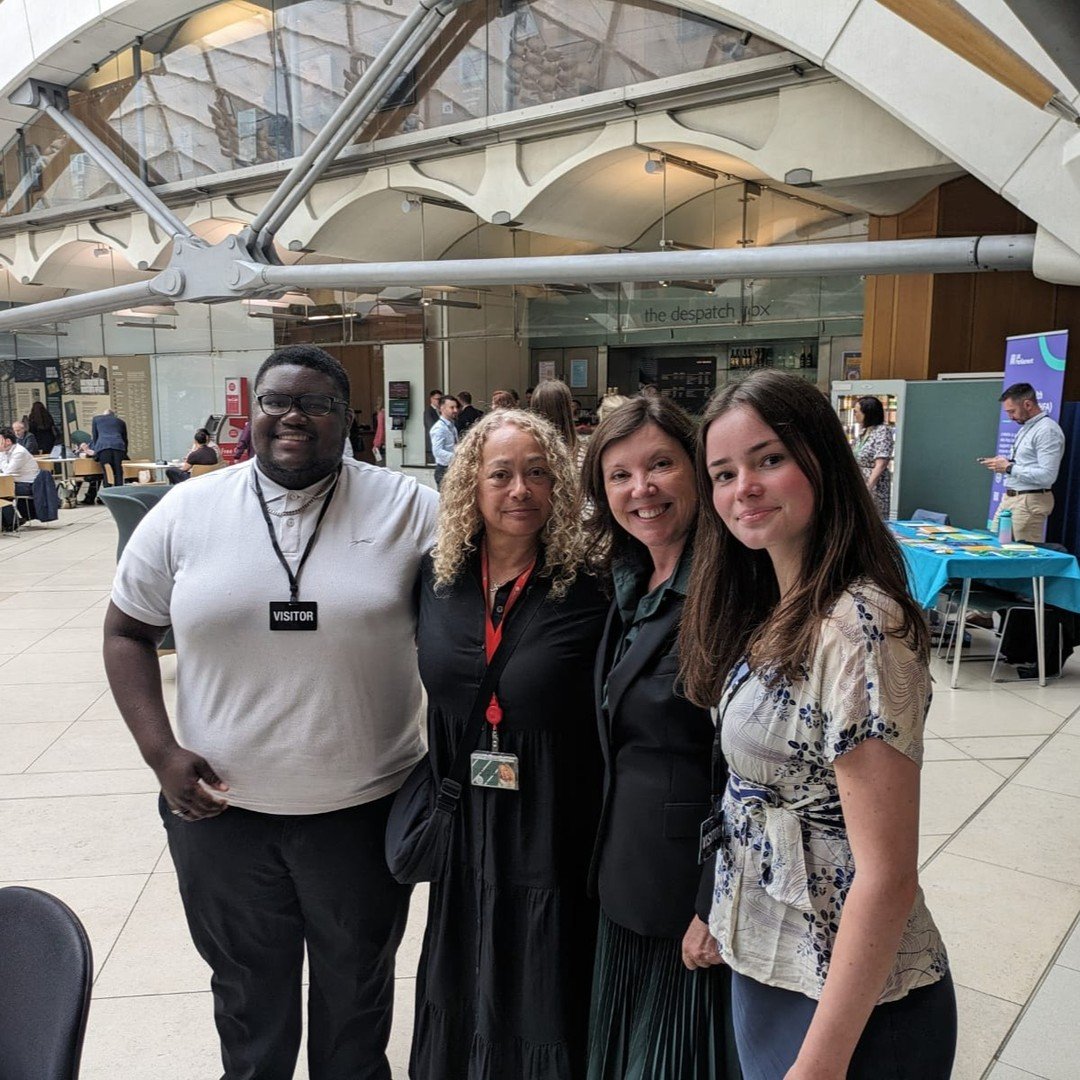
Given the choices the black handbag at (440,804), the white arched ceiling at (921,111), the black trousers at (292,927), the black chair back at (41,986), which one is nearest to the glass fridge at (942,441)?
the white arched ceiling at (921,111)

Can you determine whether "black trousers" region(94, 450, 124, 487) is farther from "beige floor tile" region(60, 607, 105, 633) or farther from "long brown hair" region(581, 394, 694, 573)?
"long brown hair" region(581, 394, 694, 573)

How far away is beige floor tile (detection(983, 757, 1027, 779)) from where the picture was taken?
14.3 feet

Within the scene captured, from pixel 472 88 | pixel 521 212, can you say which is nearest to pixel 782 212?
pixel 521 212

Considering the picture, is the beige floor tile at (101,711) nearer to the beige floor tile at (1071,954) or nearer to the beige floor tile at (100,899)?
the beige floor tile at (100,899)

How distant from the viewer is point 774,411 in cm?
127

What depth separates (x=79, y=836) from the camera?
361 centimetres

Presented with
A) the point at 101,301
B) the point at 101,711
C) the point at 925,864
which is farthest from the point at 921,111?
the point at 101,301

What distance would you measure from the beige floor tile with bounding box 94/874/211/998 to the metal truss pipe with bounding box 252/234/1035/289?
7.11 meters

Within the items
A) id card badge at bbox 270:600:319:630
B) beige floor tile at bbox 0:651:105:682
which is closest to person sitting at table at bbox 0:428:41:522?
beige floor tile at bbox 0:651:105:682

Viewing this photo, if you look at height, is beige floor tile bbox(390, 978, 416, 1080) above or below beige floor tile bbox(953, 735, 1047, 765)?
above

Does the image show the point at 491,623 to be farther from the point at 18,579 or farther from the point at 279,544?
the point at 18,579

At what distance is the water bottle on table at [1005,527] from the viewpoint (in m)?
6.48

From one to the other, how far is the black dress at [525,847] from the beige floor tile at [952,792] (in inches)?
98.7

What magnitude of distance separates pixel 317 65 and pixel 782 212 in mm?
6688
